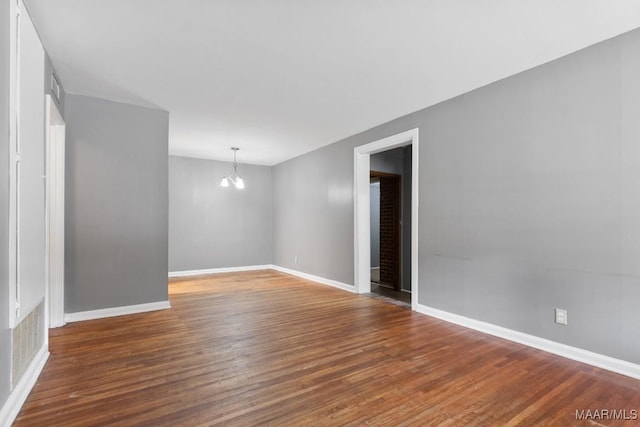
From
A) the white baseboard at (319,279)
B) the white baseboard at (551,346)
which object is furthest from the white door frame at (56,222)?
the white baseboard at (551,346)

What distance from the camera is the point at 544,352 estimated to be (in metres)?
2.67

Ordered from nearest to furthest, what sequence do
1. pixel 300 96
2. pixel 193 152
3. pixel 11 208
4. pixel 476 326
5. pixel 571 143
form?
1. pixel 11 208
2. pixel 571 143
3. pixel 476 326
4. pixel 300 96
5. pixel 193 152

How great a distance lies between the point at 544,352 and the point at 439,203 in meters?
1.75

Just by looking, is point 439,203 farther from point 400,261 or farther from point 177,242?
point 177,242

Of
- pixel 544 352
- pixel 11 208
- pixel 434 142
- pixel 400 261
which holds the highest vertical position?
pixel 434 142

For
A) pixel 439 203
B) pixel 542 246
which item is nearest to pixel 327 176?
pixel 439 203

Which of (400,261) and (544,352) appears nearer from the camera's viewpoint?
(544,352)

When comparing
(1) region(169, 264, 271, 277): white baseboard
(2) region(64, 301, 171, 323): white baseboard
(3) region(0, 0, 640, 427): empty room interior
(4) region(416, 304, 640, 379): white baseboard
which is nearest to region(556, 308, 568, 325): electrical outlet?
(3) region(0, 0, 640, 427): empty room interior

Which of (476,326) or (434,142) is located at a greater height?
(434,142)

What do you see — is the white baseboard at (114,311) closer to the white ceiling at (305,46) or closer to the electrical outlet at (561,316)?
the white ceiling at (305,46)

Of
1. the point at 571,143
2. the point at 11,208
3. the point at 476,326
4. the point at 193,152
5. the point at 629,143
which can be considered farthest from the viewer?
the point at 193,152

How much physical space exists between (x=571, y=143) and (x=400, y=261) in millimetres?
3221

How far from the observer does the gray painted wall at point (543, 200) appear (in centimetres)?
235
